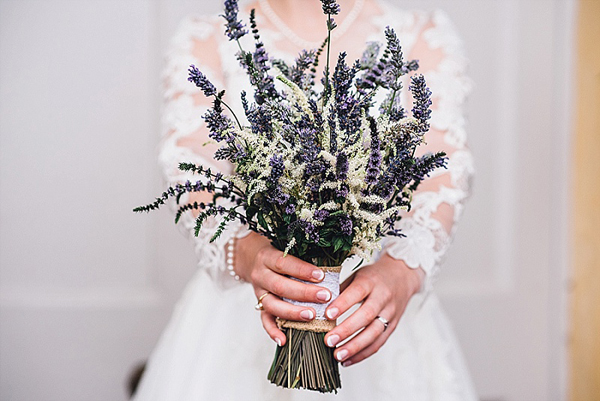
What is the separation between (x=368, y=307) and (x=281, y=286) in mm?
134

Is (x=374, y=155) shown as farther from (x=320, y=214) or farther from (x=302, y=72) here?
(x=302, y=72)

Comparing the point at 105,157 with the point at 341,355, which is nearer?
the point at 341,355

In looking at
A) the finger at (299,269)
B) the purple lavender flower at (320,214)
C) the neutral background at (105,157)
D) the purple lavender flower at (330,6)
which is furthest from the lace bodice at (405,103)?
the neutral background at (105,157)

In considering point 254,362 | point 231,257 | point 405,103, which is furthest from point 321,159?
point 405,103

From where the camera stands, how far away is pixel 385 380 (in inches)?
41.9

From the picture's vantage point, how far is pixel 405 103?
4.10ft

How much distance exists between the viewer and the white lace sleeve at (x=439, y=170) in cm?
100

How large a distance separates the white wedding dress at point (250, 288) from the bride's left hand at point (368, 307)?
73mm

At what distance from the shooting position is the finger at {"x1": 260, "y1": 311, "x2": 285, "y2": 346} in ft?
2.53

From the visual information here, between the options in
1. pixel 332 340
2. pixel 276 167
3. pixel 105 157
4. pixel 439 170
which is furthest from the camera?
pixel 105 157

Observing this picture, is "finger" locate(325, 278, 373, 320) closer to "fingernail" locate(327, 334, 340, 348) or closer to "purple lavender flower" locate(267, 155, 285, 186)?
"fingernail" locate(327, 334, 340, 348)

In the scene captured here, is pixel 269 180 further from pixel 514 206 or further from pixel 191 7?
pixel 514 206

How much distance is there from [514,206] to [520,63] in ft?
1.65

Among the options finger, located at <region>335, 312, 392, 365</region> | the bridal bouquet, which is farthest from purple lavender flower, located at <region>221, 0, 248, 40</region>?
A: finger, located at <region>335, 312, 392, 365</region>
